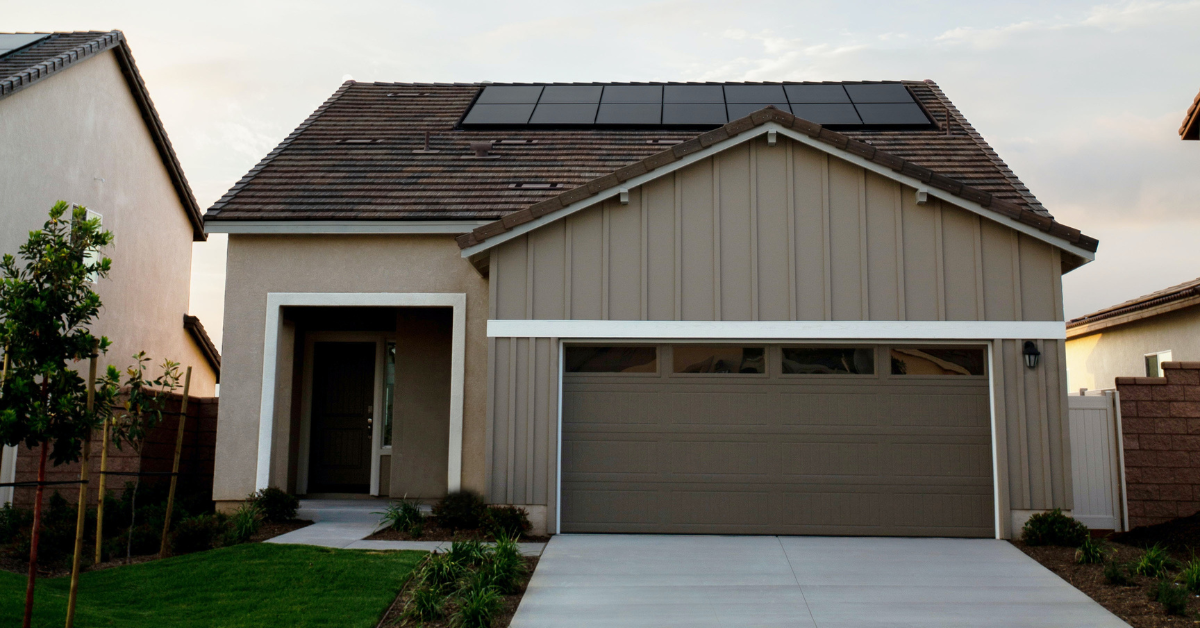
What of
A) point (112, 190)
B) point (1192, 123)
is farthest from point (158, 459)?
point (1192, 123)

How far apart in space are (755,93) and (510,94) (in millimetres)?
4412

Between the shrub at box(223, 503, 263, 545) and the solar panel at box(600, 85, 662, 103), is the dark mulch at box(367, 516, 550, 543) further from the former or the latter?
the solar panel at box(600, 85, 662, 103)

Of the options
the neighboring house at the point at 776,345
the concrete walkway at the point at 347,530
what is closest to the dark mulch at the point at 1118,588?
the neighboring house at the point at 776,345

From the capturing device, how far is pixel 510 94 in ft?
52.2

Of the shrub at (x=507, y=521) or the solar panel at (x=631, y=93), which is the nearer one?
the shrub at (x=507, y=521)

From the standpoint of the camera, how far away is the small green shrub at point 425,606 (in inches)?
262

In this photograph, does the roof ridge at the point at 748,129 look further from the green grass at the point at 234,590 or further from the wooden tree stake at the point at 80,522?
the wooden tree stake at the point at 80,522

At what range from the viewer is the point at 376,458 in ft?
42.0

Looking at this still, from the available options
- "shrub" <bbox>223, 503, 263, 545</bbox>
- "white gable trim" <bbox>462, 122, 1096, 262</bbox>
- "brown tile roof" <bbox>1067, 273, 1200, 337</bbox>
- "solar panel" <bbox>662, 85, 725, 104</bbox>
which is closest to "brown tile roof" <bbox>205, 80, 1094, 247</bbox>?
"white gable trim" <bbox>462, 122, 1096, 262</bbox>

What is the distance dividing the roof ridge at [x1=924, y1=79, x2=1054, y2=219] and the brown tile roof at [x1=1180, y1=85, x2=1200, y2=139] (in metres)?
3.28

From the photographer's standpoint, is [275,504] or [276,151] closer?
[275,504]

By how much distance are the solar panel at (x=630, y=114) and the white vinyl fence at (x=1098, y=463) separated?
297 inches

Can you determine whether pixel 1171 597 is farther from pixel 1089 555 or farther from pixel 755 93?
pixel 755 93

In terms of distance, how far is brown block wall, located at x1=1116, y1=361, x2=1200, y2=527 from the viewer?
33.0 ft
